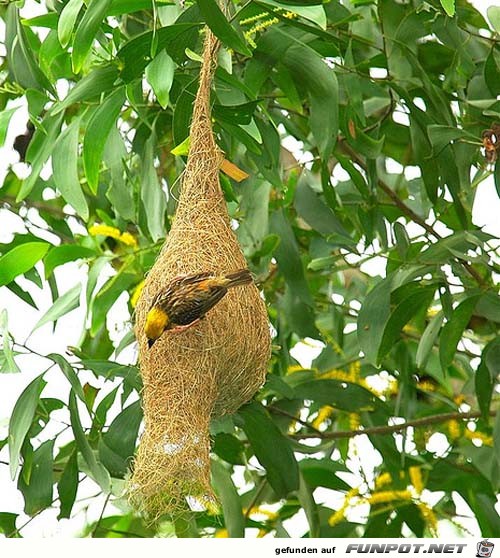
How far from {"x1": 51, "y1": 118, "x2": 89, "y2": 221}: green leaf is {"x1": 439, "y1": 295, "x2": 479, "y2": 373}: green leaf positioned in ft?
1.79

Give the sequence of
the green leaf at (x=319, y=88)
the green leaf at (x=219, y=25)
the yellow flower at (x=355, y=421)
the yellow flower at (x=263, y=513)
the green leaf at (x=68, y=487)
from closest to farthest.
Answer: the green leaf at (x=219, y=25), the green leaf at (x=319, y=88), the green leaf at (x=68, y=487), the yellow flower at (x=263, y=513), the yellow flower at (x=355, y=421)

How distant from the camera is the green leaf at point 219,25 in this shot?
1.21m

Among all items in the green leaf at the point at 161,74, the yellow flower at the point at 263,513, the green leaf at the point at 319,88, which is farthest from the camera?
the yellow flower at the point at 263,513

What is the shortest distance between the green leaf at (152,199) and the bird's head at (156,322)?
0.34 meters

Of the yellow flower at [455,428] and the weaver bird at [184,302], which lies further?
the yellow flower at [455,428]

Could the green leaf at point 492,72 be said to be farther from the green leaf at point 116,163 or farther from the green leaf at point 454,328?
the green leaf at point 116,163

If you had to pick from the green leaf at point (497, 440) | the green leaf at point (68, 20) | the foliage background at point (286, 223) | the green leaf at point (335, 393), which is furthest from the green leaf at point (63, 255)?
the green leaf at point (497, 440)

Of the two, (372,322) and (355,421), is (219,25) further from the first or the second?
(355,421)

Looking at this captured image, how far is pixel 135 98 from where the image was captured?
5.24ft

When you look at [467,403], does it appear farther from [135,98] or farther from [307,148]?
[135,98]

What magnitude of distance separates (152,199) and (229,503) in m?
0.48

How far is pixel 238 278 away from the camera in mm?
1282

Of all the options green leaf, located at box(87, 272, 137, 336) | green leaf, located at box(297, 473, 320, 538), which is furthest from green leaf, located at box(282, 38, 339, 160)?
green leaf, located at box(297, 473, 320, 538)

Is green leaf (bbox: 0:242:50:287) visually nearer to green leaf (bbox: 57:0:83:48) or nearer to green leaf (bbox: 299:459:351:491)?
green leaf (bbox: 57:0:83:48)
